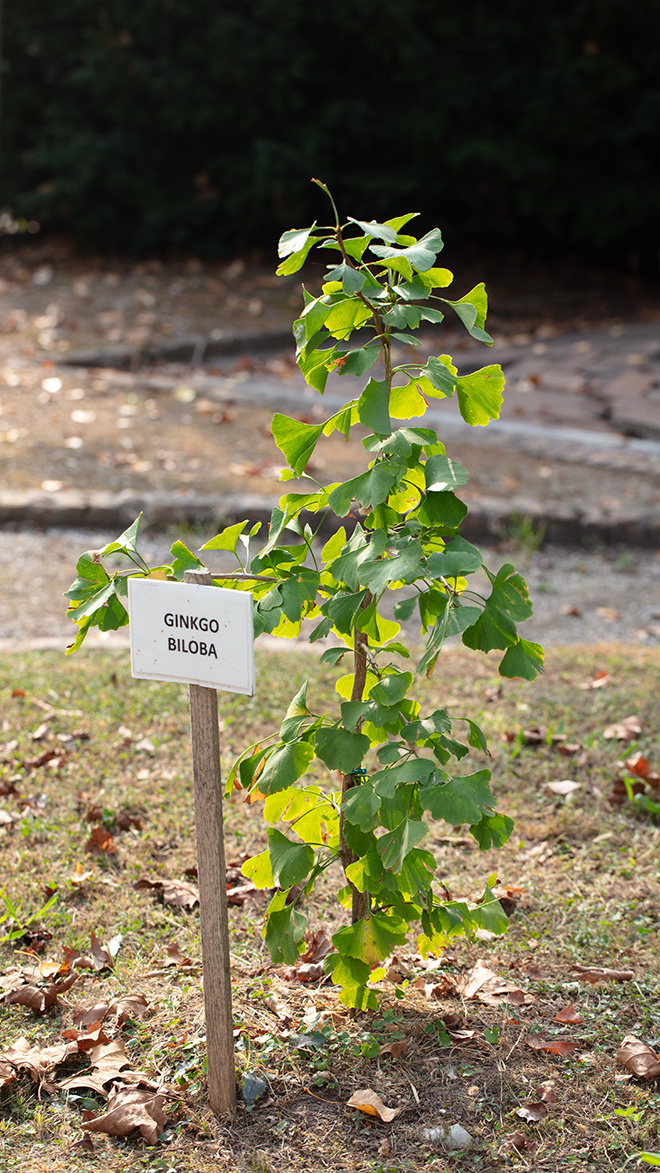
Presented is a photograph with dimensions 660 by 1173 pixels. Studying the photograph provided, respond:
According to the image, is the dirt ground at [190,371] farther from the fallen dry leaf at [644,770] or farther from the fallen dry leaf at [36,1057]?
the fallen dry leaf at [36,1057]

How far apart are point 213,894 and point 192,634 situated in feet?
1.48

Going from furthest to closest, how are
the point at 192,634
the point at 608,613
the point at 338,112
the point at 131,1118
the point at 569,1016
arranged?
the point at 338,112, the point at 608,613, the point at 569,1016, the point at 131,1118, the point at 192,634

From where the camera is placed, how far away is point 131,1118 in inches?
70.3

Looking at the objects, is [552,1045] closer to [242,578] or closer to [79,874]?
[242,578]

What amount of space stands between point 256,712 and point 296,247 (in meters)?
1.90

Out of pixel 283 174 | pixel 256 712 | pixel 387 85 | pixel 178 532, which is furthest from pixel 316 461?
pixel 387 85

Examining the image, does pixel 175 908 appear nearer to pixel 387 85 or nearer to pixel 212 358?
pixel 212 358

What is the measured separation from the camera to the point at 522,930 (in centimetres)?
235

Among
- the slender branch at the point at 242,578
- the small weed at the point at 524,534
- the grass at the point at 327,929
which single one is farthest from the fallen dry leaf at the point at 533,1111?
the small weed at the point at 524,534

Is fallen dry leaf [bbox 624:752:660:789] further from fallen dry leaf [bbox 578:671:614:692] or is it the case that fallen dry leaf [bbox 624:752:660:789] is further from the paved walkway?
the paved walkway

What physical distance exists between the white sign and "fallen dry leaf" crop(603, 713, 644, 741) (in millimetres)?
1776

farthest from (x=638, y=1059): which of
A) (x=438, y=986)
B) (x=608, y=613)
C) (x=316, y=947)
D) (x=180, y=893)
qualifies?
(x=608, y=613)

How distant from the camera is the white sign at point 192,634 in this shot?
5.35 feet

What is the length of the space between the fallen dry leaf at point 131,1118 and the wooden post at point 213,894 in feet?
0.35
